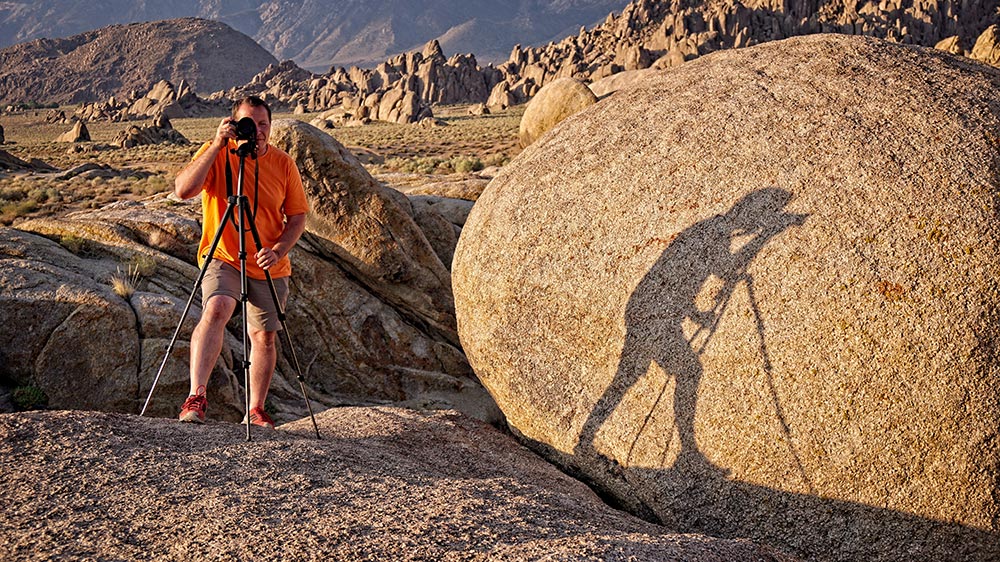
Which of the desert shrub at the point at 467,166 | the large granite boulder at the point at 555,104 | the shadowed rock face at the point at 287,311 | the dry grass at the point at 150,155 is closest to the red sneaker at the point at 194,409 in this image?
the shadowed rock face at the point at 287,311

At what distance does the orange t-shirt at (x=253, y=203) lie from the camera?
5.14 m

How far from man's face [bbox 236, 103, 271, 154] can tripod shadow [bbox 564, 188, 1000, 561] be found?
281 cm

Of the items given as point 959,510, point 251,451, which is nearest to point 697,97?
point 959,510

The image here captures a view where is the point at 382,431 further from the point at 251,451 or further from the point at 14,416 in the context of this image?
the point at 14,416

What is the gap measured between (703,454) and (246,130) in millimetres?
3636

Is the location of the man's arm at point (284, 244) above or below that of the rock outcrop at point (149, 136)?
below

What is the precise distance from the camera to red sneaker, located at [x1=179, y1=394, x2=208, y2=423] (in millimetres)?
4746

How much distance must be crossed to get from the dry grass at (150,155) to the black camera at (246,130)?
55.1 ft

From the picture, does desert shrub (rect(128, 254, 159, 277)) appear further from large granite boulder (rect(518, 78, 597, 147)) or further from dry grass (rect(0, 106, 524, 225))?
dry grass (rect(0, 106, 524, 225))

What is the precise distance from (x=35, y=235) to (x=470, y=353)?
493 cm

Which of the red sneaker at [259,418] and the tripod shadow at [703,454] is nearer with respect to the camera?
the tripod shadow at [703,454]

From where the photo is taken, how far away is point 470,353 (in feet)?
20.4

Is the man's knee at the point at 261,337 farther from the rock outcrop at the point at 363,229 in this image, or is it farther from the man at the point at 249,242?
the rock outcrop at the point at 363,229

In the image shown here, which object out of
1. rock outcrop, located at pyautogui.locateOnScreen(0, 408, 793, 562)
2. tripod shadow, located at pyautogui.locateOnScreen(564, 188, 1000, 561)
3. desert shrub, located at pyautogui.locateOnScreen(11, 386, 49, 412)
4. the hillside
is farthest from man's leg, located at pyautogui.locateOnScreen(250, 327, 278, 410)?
the hillside
